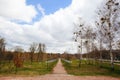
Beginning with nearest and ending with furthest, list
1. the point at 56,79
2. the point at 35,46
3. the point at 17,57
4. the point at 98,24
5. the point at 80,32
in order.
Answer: the point at 56,79, the point at 17,57, the point at 98,24, the point at 80,32, the point at 35,46

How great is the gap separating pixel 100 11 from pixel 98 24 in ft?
9.60

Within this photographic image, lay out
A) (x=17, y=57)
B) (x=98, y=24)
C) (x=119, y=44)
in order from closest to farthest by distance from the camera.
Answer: (x=17, y=57) → (x=119, y=44) → (x=98, y=24)

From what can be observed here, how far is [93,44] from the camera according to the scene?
57188 millimetres

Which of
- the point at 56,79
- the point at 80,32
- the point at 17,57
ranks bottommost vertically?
the point at 56,79

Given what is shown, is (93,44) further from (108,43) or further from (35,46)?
(35,46)

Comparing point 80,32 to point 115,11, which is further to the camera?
point 80,32

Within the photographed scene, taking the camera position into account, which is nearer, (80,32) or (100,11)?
(100,11)

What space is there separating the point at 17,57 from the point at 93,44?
85.9 feet

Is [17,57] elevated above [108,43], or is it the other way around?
[108,43]

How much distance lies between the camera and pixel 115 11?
129ft

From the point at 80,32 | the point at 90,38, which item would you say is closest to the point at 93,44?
the point at 90,38

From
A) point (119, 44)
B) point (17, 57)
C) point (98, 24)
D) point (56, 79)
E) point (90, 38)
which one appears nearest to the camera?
point (56, 79)

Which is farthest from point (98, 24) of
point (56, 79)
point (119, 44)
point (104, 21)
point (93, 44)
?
point (56, 79)

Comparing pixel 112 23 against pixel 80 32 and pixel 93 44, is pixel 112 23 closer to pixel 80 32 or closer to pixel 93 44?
pixel 80 32
